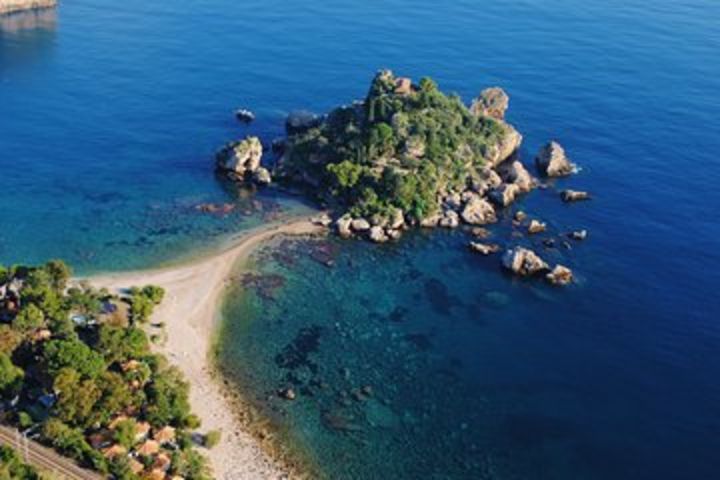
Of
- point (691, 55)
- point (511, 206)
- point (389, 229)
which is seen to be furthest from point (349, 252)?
point (691, 55)

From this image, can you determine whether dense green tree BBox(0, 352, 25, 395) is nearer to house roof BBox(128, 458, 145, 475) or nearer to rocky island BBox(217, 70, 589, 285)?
house roof BBox(128, 458, 145, 475)

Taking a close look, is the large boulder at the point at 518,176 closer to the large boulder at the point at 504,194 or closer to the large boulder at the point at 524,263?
the large boulder at the point at 504,194

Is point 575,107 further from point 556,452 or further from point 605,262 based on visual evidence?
point 556,452

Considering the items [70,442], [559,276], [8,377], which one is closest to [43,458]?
[70,442]

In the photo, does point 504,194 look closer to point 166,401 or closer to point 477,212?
point 477,212

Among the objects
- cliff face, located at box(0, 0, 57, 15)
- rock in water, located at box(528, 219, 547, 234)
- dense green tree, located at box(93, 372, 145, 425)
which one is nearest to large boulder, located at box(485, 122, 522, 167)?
rock in water, located at box(528, 219, 547, 234)
